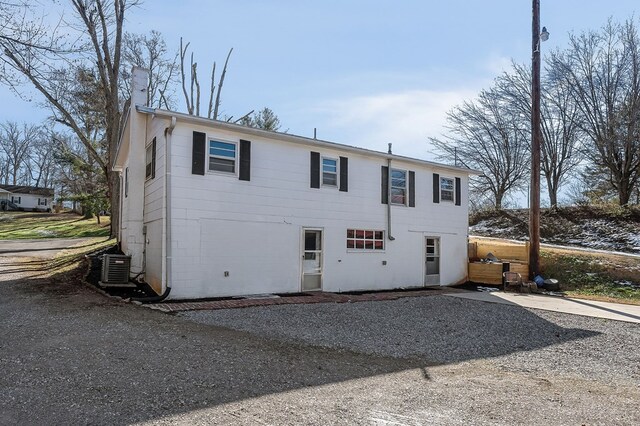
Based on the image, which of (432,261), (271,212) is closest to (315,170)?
(271,212)

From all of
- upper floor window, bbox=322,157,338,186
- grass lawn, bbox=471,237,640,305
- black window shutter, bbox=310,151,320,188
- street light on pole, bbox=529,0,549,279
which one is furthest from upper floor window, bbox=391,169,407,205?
grass lawn, bbox=471,237,640,305

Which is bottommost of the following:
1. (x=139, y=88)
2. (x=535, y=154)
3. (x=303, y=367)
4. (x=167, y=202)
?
(x=303, y=367)

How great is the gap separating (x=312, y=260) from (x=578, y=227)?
14897 millimetres

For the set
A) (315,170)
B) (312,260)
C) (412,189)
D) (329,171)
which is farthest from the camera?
(412,189)

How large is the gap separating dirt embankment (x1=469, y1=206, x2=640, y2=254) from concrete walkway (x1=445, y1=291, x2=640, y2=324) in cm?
756

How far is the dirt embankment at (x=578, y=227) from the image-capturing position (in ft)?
58.8

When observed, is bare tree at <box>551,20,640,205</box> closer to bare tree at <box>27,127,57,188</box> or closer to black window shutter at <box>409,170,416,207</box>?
black window shutter at <box>409,170,416,207</box>

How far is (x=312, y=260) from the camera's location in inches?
446

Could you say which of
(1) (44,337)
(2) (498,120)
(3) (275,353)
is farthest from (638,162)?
(1) (44,337)

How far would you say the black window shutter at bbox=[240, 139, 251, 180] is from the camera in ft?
33.3

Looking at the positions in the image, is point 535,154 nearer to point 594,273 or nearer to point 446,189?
point 446,189

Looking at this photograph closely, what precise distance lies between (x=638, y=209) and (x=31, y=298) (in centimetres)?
2237

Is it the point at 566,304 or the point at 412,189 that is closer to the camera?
the point at 566,304

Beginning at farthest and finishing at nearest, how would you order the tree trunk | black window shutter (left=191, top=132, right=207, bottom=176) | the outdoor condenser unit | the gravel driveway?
the tree trunk < the outdoor condenser unit < black window shutter (left=191, top=132, right=207, bottom=176) < the gravel driveway
